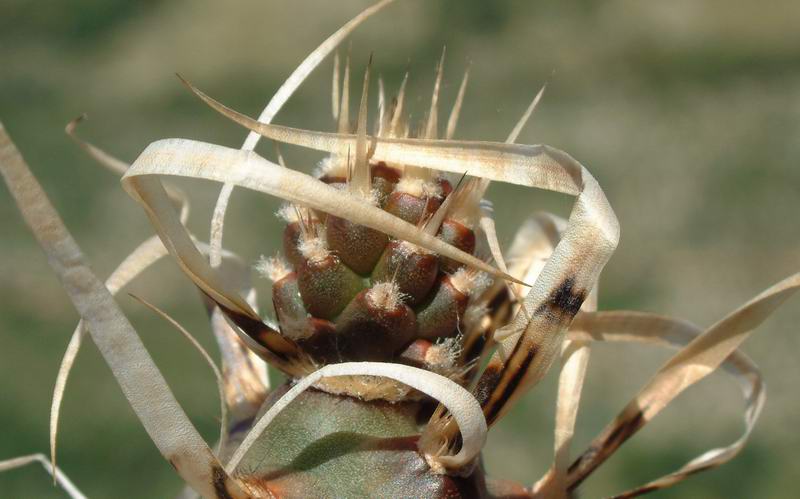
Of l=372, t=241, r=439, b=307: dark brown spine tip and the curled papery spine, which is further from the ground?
l=372, t=241, r=439, b=307: dark brown spine tip

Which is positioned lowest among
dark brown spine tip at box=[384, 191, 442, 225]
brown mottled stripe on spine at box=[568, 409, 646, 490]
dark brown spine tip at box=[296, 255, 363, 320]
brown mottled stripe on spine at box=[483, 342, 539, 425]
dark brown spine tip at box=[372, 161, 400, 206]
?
brown mottled stripe on spine at box=[568, 409, 646, 490]

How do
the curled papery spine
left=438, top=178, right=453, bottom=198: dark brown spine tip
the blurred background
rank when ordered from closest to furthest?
the curled papery spine
left=438, top=178, right=453, bottom=198: dark brown spine tip
the blurred background

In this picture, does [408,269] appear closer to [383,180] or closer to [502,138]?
[383,180]

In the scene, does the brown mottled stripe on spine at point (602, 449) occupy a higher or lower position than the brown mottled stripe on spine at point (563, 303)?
lower

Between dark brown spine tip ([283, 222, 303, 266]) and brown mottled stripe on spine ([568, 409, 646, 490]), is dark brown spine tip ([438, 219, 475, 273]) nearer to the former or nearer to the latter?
dark brown spine tip ([283, 222, 303, 266])

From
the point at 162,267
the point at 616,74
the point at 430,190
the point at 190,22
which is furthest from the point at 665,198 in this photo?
the point at 430,190

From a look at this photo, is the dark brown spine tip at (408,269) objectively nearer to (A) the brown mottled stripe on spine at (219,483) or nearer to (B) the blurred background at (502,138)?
(A) the brown mottled stripe on spine at (219,483)

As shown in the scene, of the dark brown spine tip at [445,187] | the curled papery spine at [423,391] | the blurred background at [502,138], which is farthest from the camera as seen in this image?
the blurred background at [502,138]

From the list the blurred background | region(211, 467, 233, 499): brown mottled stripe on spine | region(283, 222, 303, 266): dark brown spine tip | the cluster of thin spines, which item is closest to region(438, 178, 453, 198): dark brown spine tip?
the cluster of thin spines

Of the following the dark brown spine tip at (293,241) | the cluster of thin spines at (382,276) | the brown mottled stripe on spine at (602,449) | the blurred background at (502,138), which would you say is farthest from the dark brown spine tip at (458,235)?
the blurred background at (502,138)
